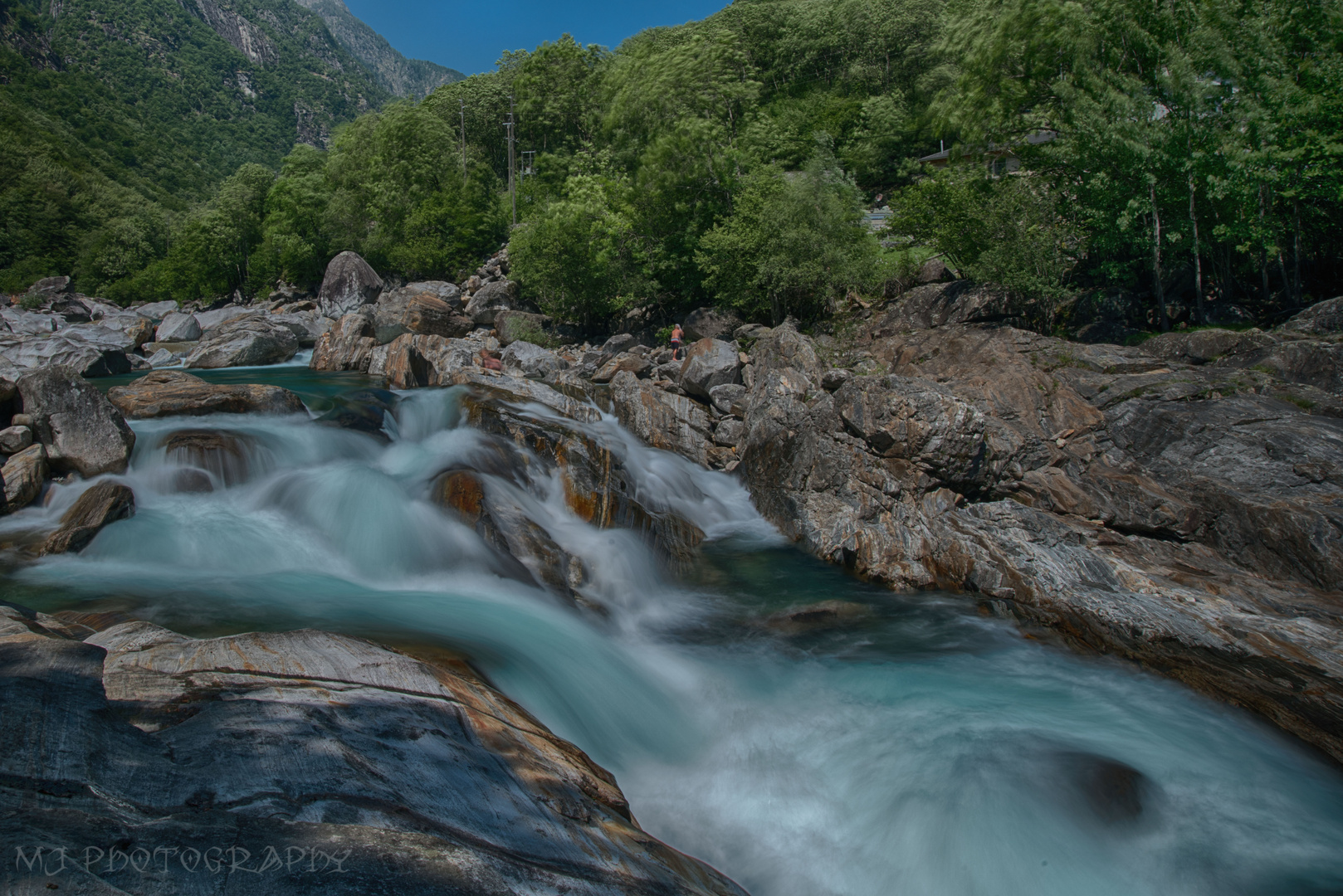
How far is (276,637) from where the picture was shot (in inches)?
238

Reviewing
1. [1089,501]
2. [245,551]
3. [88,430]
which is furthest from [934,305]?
[88,430]

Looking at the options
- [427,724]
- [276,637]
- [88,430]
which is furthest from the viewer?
[88,430]

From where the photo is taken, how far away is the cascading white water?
632cm

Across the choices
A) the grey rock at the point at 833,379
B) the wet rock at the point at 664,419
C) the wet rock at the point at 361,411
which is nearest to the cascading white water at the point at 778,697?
the wet rock at the point at 361,411

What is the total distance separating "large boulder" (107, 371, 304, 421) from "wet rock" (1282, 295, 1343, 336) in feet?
79.9

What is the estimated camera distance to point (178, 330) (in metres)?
36.8

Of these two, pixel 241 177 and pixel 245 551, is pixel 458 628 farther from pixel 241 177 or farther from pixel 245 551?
pixel 241 177

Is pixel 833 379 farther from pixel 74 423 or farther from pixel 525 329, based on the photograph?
pixel 525 329

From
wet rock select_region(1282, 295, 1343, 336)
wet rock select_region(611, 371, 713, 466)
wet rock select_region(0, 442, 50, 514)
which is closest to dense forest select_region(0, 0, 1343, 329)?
wet rock select_region(1282, 295, 1343, 336)

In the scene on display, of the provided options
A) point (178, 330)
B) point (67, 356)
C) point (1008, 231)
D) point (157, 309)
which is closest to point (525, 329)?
point (67, 356)

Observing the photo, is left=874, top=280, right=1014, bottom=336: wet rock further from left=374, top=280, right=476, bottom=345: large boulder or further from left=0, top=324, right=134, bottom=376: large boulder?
left=0, top=324, right=134, bottom=376: large boulder

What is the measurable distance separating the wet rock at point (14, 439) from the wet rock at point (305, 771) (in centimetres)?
831

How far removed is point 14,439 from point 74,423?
82cm

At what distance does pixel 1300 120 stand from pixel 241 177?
7520cm
